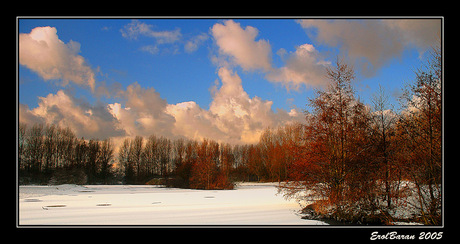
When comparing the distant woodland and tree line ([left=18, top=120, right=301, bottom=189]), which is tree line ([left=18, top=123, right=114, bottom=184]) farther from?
the distant woodland

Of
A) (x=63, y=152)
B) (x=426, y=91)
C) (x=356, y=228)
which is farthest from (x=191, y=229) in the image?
(x=63, y=152)

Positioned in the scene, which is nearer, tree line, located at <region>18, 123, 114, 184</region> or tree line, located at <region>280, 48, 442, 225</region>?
tree line, located at <region>280, 48, 442, 225</region>

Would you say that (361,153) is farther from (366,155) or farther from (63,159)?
(63,159)

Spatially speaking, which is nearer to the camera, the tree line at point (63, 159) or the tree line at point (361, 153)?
the tree line at point (361, 153)

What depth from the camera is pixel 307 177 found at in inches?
536

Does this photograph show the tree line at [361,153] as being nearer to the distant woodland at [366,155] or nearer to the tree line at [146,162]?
the distant woodland at [366,155]

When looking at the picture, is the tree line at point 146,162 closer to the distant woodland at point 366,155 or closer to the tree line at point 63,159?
the tree line at point 63,159

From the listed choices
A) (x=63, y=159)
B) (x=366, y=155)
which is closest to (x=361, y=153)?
(x=366, y=155)

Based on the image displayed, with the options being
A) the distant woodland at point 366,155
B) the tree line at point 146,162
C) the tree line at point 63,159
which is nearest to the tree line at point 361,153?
the distant woodland at point 366,155

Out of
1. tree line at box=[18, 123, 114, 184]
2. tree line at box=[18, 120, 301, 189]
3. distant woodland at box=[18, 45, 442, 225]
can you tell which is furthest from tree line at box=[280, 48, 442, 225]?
tree line at box=[18, 123, 114, 184]

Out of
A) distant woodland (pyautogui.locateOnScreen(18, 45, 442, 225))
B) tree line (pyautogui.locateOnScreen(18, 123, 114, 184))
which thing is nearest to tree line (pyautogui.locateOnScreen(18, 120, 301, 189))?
tree line (pyautogui.locateOnScreen(18, 123, 114, 184))

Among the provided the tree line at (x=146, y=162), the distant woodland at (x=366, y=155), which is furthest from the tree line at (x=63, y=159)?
the distant woodland at (x=366, y=155)

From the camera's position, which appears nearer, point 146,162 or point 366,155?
point 366,155

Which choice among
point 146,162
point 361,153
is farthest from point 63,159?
point 361,153
